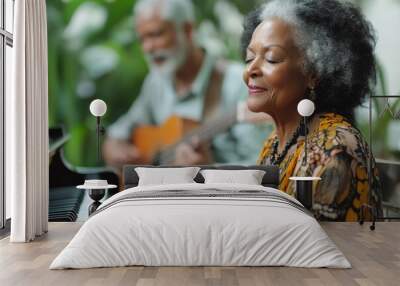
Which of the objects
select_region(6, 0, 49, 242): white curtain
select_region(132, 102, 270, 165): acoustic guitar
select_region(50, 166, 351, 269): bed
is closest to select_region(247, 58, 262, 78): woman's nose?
select_region(132, 102, 270, 165): acoustic guitar

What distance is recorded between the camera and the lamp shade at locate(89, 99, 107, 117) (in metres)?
7.73

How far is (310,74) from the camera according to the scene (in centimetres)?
805

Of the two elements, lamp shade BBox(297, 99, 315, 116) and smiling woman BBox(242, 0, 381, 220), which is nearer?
lamp shade BBox(297, 99, 315, 116)

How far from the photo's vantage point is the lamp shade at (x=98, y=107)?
7730mm

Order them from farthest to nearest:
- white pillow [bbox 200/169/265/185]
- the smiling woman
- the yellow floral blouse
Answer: the smiling woman, the yellow floral blouse, white pillow [bbox 200/169/265/185]

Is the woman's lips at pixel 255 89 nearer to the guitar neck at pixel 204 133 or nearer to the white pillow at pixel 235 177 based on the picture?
the guitar neck at pixel 204 133

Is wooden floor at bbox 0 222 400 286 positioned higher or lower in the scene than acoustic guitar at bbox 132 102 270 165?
lower

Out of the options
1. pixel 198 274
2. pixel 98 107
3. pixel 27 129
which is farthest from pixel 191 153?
pixel 198 274

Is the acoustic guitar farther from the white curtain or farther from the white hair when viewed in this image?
the white curtain

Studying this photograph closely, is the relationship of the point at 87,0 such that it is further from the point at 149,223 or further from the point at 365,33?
the point at 149,223

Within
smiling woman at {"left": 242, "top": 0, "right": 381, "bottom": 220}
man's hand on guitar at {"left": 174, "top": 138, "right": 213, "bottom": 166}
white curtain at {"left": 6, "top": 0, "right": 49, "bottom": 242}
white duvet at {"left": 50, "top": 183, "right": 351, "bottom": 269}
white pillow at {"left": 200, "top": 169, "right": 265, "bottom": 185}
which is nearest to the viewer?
white duvet at {"left": 50, "top": 183, "right": 351, "bottom": 269}

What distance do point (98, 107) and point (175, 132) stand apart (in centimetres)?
108

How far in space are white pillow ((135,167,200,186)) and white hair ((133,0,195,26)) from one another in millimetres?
1990

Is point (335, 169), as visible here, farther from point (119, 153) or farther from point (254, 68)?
point (119, 153)
